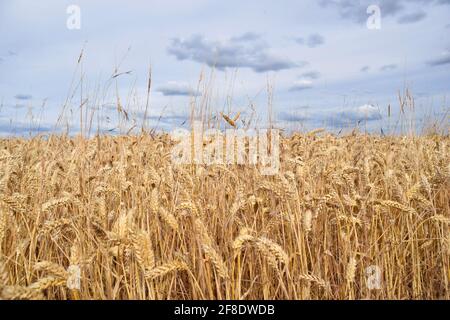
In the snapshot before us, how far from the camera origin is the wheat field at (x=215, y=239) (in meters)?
1.54

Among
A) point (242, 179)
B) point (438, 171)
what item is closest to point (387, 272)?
point (438, 171)

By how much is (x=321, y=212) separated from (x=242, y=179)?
723mm

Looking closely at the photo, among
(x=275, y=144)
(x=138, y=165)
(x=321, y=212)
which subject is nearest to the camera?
(x=321, y=212)

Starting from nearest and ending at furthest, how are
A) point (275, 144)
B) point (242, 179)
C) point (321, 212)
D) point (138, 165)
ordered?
point (321, 212)
point (138, 165)
point (242, 179)
point (275, 144)

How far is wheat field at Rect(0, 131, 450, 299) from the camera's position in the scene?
5.06 ft

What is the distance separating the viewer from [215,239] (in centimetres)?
217

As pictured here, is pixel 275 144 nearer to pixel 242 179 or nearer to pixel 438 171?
pixel 242 179
